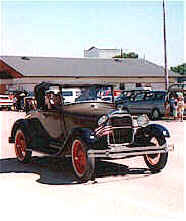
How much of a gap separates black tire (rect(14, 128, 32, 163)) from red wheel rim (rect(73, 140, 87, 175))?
196 cm

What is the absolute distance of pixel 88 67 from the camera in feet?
174

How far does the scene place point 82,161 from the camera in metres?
7.40

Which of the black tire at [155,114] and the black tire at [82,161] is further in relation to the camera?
the black tire at [155,114]

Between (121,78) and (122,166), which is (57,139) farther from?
(121,78)

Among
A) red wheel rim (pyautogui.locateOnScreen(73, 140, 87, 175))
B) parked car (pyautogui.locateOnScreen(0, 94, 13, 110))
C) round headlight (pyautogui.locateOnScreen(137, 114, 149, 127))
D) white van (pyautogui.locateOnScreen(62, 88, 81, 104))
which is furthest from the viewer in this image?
parked car (pyautogui.locateOnScreen(0, 94, 13, 110))

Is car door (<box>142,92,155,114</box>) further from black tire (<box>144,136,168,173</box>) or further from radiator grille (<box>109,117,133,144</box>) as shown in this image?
radiator grille (<box>109,117,133,144</box>)

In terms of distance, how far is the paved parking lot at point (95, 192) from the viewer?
5594mm

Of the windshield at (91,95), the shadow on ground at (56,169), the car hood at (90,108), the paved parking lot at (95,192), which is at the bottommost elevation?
the paved parking lot at (95,192)

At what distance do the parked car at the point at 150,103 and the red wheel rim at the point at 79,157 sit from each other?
1356 centimetres

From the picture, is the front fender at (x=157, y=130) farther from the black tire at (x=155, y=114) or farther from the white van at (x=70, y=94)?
the black tire at (x=155, y=114)

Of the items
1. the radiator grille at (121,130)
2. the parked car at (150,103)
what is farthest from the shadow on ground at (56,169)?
the parked car at (150,103)

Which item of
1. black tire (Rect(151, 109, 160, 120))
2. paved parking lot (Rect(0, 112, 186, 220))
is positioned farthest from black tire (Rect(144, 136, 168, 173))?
black tire (Rect(151, 109, 160, 120))

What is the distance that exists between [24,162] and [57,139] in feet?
3.91

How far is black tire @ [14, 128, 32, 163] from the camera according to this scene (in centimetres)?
926
